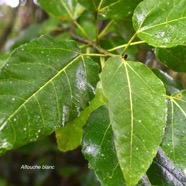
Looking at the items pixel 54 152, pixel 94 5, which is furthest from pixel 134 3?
pixel 54 152

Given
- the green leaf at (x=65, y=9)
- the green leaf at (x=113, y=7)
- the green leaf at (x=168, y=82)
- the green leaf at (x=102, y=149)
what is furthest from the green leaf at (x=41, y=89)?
the green leaf at (x=65, y=9)

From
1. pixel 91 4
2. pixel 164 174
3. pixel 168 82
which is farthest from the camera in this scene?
pixel 168 82

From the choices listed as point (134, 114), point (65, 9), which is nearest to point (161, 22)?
point (134, 114)

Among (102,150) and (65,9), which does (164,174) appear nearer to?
(102,150)

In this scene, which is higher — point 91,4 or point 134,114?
point 91,4

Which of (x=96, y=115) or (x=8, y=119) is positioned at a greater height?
(x=8, y=119)

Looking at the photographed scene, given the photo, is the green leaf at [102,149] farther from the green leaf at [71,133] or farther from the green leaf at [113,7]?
the green leaf at [113,7]

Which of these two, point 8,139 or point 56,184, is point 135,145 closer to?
point 8,139
